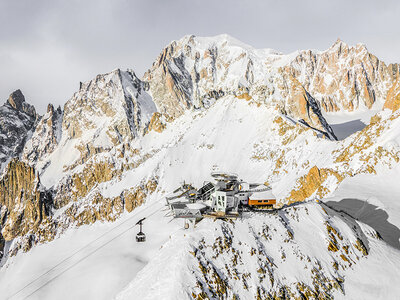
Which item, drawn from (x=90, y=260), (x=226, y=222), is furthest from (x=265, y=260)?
(x=90, y=260)

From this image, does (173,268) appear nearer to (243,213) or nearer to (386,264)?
(243,213)

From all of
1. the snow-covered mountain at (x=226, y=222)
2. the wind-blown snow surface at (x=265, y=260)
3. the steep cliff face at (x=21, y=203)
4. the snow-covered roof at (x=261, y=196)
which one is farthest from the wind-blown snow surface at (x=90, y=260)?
the wind-blown snow surface at (x=265, y=260)

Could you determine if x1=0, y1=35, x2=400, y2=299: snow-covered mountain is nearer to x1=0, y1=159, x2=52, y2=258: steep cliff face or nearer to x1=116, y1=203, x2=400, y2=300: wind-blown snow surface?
x1=116, y1=203, x2=400, y2=300: wind-blown snow surface

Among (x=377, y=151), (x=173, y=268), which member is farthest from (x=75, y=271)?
(x=377, y=151)

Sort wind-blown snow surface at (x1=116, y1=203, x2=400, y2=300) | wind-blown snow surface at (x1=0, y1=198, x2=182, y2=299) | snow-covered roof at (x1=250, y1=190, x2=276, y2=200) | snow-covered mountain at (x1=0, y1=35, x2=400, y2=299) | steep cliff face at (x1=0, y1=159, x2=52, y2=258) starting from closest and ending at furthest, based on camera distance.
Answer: wind-blown snow surface at (x1=116, y1=203, x2=400, y2=300) → snow-covered mountain at (x1=0, y1=35, x2=400, y2=299) → snow-covered roof at (x1=250, y1=190, x2=276, y2=200) → wind-blown snow surface at (x1=0, y1=198, x2=182, y2=299) → steep cliff face at (x1=0, y1=159, x2=52, y2=258)

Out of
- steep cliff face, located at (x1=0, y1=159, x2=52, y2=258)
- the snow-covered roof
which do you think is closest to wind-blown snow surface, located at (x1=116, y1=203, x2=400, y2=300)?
the snow-covered roof

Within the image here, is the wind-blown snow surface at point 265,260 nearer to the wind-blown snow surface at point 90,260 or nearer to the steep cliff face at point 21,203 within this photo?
the wind-blown snow surface at point 90,260

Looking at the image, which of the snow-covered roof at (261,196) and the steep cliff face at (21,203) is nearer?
the snow-covered roof at (261,196)

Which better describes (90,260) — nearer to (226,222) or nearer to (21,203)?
(226,222)

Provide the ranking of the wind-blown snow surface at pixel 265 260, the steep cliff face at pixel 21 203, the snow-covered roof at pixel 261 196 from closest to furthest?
the wind-blown snow surface at pixel 265 260 → the snow-covered roof at pixel 261 196 → the steep cliff face at pixel 21 203

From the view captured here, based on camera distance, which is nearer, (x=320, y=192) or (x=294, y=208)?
(x=294, y=208)

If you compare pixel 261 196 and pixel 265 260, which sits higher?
pixel 261 196
